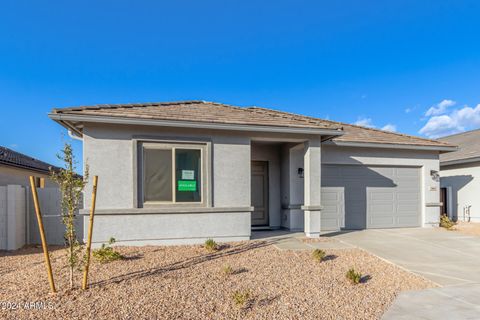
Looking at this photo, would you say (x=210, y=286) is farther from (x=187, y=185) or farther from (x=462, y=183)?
(x=462, y=183)

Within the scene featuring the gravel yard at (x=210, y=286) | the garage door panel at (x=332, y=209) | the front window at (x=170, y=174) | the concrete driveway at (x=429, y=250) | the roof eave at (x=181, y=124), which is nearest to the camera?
the gravel yard at (x=210, y=286)

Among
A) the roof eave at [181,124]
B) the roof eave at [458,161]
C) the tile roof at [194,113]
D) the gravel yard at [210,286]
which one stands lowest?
the gravel yard at [210,286]

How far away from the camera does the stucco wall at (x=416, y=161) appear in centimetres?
1105

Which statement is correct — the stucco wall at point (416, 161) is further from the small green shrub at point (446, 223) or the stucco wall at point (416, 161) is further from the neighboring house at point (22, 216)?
the neighboring house at point (22, 216)

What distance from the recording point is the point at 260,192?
10734mm

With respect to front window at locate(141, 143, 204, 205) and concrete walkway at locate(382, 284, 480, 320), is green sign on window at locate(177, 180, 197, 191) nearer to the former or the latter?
front window at locate(141, 143, 204, 205)

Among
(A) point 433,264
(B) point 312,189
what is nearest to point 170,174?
(B) point 312,189

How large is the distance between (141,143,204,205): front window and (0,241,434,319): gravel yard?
1.50 metres

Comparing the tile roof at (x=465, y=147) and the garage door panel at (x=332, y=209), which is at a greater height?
the tile roof at (x=465, y=147)

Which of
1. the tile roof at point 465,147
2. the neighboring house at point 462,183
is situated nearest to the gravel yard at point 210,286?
the tile roof at point 465,147

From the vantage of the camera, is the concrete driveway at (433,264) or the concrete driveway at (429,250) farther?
the concrete driveway at (429,250)

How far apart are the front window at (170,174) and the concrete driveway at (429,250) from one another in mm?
4873

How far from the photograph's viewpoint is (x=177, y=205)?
7746 millimetres

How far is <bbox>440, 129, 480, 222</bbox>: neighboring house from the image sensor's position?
13315 mm
